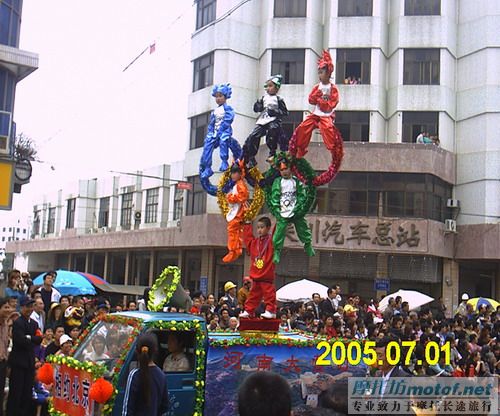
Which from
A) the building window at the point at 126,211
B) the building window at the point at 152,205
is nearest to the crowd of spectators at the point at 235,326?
the building window at the point at 152,205

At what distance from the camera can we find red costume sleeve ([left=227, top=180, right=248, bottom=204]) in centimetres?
1036

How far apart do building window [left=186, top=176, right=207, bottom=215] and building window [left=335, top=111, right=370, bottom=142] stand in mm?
6756

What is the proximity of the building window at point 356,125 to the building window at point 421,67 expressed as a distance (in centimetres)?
229

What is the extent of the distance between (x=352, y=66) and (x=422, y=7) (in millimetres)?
3772

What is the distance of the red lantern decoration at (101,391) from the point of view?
6.43 metres

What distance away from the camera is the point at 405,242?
25781 millimetres

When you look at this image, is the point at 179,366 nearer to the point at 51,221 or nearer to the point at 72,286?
the point at 72,286

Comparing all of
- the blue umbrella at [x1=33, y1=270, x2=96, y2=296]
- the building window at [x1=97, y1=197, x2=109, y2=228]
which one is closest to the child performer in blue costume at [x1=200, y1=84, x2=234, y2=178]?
the blue umbrella at [x1=33, y1=270, x2=96, y2=296]

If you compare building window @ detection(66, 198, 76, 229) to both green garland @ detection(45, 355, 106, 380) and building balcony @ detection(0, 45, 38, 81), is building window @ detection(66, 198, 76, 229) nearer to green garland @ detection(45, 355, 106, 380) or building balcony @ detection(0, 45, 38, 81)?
building balcony @ detection(0, 45, 38, 81)

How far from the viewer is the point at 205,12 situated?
102 feet

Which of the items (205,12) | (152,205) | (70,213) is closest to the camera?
(205,12)

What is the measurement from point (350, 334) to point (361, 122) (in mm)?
17039

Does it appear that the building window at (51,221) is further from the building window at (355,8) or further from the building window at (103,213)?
the building window at (355,8)

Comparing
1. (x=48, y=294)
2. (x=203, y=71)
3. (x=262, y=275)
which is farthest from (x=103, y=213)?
(x=262, y=275)
